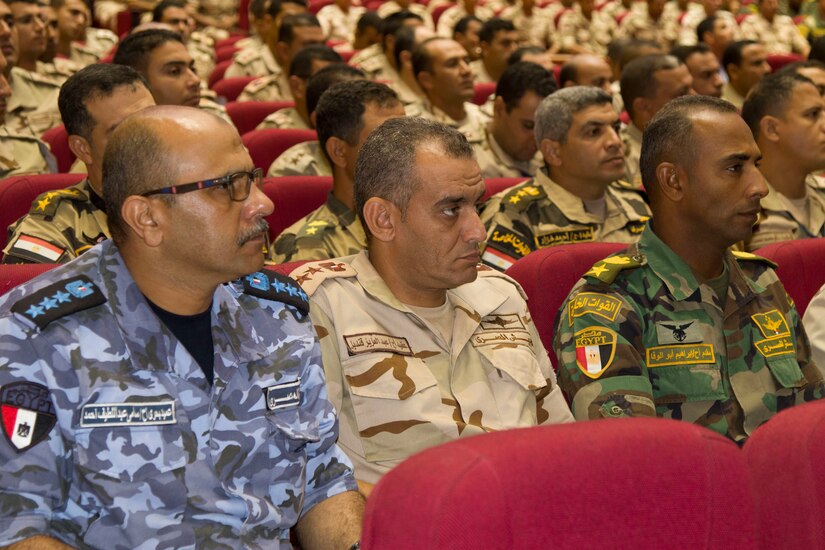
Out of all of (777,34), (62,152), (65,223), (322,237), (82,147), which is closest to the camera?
(65,223)

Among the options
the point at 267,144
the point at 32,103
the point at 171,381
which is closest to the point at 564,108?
the point at 267,144

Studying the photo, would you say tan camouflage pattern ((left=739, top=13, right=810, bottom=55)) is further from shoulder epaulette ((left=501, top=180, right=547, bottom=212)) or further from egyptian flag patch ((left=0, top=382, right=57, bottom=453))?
egyptian flag patch ((left=0, top=382, right=57, bottom=453))

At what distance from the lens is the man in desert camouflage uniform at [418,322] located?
181 cm

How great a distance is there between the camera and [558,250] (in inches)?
90.3

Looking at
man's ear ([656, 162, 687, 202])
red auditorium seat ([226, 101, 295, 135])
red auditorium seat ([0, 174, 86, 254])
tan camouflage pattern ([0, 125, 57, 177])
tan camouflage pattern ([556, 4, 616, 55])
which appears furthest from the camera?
tan camouflage pattern ([556, 4, 616, 55])

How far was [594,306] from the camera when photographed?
6.68 feet

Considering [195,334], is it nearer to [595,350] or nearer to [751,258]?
[595,350]

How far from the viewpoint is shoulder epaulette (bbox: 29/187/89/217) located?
8.69 feet

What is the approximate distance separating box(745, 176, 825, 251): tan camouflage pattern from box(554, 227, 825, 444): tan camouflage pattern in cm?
113

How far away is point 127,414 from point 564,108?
7.88 feet

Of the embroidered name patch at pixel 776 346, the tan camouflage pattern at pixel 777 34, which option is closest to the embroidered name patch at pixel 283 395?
the embroidered name patch at pixel 776 346

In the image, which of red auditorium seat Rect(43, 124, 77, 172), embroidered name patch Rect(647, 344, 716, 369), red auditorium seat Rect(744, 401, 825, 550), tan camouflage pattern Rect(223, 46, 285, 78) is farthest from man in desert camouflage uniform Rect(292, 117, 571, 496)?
tan camouflage pattern Rect(223, 46, 285, 78)

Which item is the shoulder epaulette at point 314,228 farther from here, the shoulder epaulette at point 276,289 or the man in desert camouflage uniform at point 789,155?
the man in desert camouflage uniform at point 789,155

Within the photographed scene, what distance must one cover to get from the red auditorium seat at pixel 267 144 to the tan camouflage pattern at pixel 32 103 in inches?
52.2
